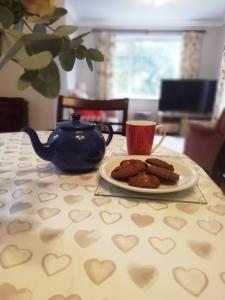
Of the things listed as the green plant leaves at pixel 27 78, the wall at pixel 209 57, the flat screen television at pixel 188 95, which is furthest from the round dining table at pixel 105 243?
the wall at pixel 209 57

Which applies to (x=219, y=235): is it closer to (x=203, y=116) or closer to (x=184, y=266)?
(x=184, y=266)

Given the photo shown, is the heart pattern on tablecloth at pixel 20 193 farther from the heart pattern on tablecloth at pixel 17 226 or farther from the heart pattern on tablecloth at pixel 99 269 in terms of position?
the heart pattern on tablecloth at pixel 99 269

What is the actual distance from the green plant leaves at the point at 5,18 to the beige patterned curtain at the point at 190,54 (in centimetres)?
481

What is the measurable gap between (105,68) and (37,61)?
4.81 m

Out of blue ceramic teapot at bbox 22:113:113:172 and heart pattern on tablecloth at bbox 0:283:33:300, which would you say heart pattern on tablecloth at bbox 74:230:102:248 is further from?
blue ceramic teapot at bbox 22:113:113:172

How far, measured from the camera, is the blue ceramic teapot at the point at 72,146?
2.15 feet

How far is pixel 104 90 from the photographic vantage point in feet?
16.4

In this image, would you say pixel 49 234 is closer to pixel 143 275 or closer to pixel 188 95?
pixel 143 275

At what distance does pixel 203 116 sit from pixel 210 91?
0.46 metres

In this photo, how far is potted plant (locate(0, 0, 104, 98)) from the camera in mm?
305

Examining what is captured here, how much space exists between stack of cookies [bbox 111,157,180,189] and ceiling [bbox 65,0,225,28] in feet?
10.2

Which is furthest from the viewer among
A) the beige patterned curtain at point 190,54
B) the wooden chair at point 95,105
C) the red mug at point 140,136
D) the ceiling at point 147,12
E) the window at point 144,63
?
the window at point 144,63

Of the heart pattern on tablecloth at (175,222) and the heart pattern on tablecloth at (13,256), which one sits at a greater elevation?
the heart pattern on tablecloth at (175,222)

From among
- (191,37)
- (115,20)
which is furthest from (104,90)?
(191,37)
